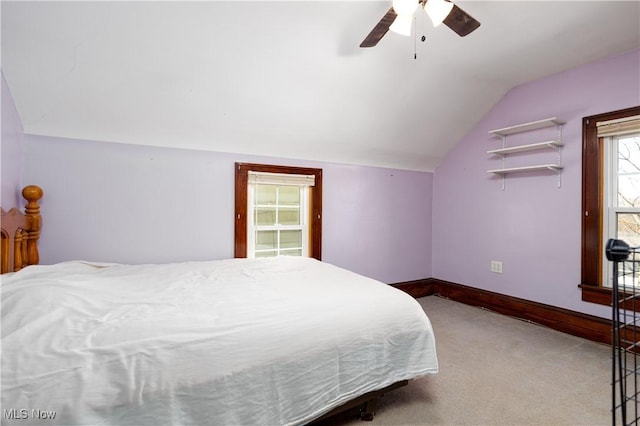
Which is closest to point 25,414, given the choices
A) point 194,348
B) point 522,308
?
point 194,348

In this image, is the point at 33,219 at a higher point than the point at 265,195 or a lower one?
lower

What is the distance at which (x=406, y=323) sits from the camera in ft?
5.18

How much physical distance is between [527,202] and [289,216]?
2576 mm

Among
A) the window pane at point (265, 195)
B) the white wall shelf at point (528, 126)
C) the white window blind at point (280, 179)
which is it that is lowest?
the window pane at point (265, 195)

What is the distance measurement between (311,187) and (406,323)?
6.54 ft

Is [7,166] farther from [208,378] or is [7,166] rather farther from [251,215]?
[208,378]

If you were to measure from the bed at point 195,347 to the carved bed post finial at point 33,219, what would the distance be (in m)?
0.14

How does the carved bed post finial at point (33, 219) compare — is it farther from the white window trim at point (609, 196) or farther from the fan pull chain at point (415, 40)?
the white window trim at point (609, 196)

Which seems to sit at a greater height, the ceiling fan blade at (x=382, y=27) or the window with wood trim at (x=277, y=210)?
the ceiling fan blade at (x=382, y=27)

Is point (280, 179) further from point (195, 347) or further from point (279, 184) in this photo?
point (195, 347)

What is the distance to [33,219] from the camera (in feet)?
6.61

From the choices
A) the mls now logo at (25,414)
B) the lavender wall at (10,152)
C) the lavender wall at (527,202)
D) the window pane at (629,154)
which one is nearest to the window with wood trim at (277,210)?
the lavender wall at (10,152)

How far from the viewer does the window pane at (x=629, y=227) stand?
93.9 inches

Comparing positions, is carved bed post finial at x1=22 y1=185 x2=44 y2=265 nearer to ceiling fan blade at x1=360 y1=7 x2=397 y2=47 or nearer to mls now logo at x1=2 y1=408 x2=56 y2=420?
mls now logo at x1=2 y1=408 x2=56 y2=420
